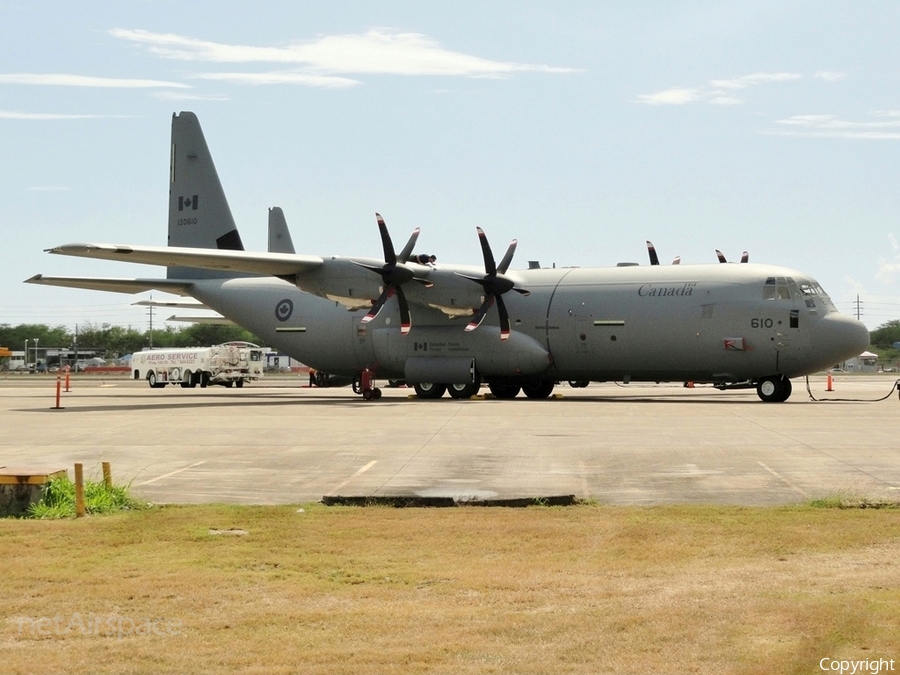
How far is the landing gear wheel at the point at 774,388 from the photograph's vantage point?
35.5 metres

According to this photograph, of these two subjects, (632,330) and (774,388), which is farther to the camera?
(632,330)

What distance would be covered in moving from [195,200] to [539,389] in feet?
54.8

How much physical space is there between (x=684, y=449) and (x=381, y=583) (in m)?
11.2

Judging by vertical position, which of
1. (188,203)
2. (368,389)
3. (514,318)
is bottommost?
(368,389)

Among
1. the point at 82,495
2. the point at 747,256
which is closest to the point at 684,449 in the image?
the point at 82,495

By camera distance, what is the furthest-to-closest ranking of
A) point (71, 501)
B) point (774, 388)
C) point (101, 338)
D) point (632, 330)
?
point (101, 338)
point (632, 330)
point (774, 388)
point (71, 501)

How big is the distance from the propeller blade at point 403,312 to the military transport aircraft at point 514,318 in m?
0.05

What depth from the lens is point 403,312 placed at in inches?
1503

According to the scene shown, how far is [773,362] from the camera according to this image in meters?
34.8

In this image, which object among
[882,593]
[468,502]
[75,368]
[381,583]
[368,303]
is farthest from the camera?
[75,368]

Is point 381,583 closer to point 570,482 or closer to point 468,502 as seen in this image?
point 468,502

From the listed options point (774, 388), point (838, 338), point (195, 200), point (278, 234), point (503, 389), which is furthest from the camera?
point (278, 234)

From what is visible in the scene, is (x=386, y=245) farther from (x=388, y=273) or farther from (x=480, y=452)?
(x=480, y=452)

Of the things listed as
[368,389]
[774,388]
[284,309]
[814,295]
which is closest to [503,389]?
[368,389]
